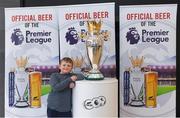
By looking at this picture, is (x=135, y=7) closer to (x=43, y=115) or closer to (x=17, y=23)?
(x=17, y=23)

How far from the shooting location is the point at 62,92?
5.69 ft

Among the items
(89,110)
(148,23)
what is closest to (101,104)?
(89,110)

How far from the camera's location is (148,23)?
182 centimetres

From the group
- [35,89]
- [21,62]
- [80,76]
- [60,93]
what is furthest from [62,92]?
[21,62]

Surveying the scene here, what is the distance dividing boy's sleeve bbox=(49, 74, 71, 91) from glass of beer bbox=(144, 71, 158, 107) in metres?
0.45

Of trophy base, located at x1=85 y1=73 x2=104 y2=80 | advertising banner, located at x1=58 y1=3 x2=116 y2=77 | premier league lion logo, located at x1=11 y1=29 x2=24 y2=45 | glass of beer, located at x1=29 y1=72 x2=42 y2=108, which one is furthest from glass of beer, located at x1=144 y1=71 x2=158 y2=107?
premier league lion logo, located at x1=11 y1=29 x2=24 y2=45

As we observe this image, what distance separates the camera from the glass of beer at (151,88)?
181 cm

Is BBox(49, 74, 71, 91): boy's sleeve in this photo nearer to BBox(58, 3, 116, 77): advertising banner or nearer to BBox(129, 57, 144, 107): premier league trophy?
BBox(58, 3, 116, 77): advertising banner

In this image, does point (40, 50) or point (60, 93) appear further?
point (40, 50)

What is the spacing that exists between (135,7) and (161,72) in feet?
1.31

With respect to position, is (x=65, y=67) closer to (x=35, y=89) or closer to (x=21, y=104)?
(x=35, y=89)

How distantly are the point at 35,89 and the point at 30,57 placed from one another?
0.19m

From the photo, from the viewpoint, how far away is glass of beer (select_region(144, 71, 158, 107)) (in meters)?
1.81

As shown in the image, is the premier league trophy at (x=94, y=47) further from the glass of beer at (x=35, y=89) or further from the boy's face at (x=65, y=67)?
the glass of beer at (x=35, y=89)
